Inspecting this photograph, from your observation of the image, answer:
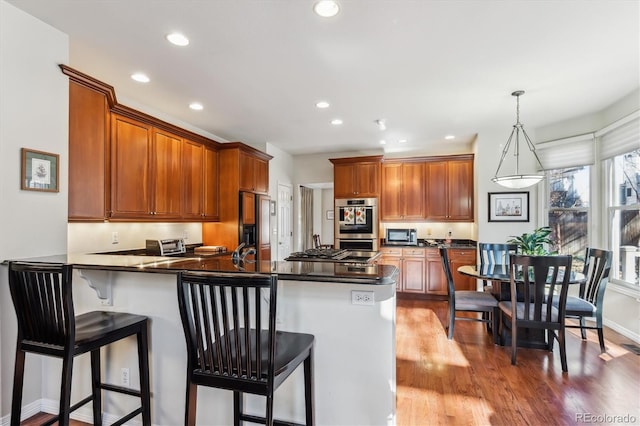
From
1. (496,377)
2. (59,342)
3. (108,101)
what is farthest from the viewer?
(108,101)

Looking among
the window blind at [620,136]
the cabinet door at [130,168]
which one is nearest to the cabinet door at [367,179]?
the window blind at [620,136]

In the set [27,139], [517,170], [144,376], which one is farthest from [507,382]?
A: [27,139]

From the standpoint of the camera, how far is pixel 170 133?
392 centimetres

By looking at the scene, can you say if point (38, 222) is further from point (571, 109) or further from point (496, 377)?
point (571, 109)

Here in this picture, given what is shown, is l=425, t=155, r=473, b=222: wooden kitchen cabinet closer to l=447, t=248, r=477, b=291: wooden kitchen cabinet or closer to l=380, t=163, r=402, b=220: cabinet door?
l=380, t=163, r=402, b=220: cabinet door

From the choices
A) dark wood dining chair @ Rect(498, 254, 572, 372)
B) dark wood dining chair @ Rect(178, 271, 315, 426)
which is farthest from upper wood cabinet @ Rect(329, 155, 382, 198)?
dark wood dining chair @ Rect(178, 271, 315, 426)

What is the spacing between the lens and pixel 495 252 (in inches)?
165

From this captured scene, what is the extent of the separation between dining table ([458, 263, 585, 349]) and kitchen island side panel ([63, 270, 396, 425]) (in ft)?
6.53

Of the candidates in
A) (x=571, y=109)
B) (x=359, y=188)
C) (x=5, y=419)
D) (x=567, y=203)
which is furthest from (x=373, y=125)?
(x=5, y=419)

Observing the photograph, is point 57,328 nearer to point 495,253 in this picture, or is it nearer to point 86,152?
point 86,152

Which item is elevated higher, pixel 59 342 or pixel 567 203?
pixel 567 203

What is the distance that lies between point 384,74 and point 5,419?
150 inches

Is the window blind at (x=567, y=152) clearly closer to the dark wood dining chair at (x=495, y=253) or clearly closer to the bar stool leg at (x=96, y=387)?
the dark wood dining chair at (x=495, y=253)

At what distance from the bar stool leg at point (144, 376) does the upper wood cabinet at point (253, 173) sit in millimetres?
3131
